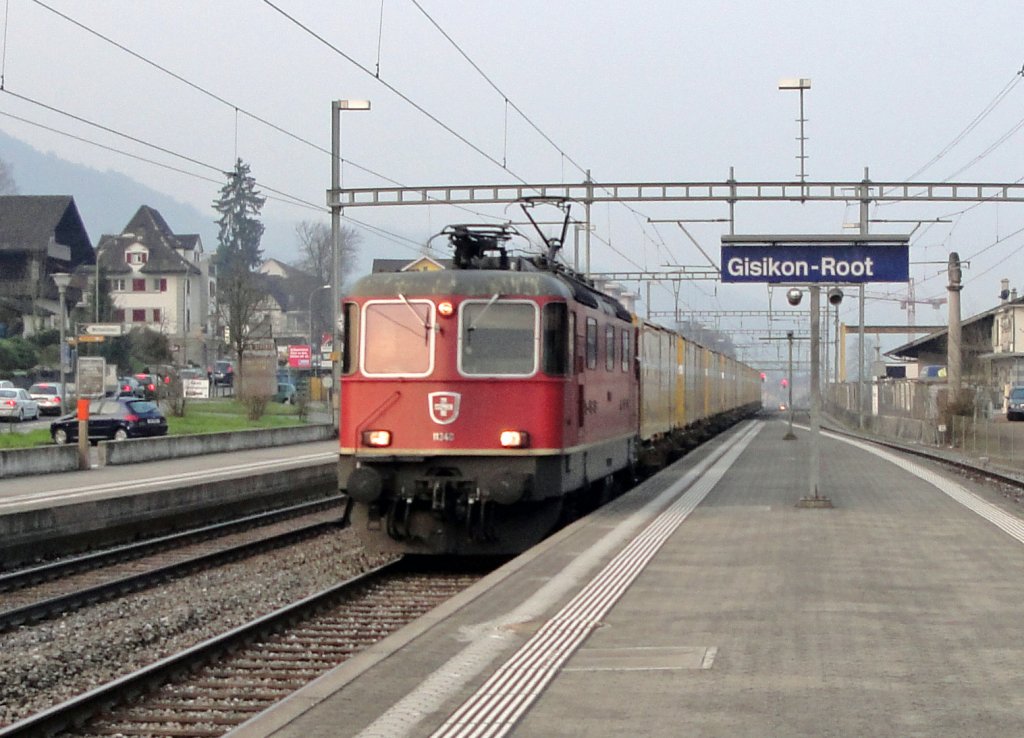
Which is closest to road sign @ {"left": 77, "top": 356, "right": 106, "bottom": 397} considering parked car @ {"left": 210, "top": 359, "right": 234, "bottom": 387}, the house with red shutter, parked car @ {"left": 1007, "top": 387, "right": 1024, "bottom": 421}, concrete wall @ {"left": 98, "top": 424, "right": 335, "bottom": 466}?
concrete wall @ {"left": 98, "top": 424, "right": 335, "bottom": 466}

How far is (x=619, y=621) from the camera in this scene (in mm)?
9250

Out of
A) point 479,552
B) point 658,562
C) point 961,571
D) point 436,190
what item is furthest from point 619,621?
point 436,190

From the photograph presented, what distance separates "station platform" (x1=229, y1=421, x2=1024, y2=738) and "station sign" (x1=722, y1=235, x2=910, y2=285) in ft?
11.3

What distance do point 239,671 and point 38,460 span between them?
1699cm

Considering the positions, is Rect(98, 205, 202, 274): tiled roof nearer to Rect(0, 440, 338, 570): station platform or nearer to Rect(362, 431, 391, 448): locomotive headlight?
Rect(0, 440, 338, 570): station platform

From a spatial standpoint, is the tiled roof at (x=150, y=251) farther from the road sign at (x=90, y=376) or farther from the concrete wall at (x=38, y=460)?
the concrete wall at (x=38, y=460)

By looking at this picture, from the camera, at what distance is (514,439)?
1395 centimetres

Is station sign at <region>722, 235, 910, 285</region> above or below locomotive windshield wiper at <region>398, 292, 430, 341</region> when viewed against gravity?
above

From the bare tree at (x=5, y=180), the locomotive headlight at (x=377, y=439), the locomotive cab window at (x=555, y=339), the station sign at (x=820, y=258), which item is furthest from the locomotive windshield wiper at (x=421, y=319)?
the bare tree at (x=5, y=180)

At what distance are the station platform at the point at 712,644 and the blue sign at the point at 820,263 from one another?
11.3 feet

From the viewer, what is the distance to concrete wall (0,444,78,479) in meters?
24.0

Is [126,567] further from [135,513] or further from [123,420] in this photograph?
[123,420]

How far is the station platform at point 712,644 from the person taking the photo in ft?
21.3

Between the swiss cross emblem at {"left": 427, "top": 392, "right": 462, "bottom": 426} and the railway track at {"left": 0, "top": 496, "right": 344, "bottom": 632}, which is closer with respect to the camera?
the railway track at {"left": 0, "top": 496, "right": 344, "bottom": 632}
